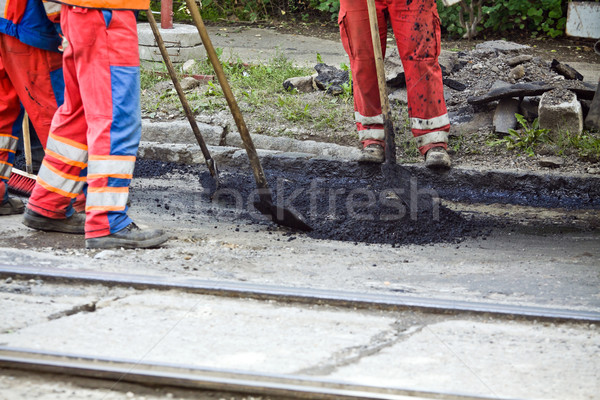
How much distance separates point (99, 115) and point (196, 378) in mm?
1681

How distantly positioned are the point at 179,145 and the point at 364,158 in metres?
1.61

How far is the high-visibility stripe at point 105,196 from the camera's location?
3.43 m

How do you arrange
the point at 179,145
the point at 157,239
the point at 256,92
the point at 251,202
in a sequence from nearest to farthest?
1. the point at 157,239
2. the point at 251,202
3. the point at 179,145
4. the point at 256,92

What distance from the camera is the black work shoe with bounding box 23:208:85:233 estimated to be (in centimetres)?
377

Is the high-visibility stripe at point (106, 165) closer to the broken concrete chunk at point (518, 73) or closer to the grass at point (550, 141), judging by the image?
the grass at point (550, 141)

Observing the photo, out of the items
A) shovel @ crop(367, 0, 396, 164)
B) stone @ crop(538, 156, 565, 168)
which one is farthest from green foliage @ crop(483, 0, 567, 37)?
shovel @ crop(367, 0, 396, 164)

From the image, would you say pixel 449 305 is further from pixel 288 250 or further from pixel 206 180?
pixel 206 180

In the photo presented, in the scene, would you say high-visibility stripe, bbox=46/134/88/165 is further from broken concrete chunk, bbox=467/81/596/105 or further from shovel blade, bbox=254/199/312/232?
broken concrete chunk, bbox=467/81/596/105

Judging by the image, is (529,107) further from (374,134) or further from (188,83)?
(188,83)

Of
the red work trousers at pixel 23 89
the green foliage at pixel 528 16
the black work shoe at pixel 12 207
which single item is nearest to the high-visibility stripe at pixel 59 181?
the red work trousers at pixel 23 89

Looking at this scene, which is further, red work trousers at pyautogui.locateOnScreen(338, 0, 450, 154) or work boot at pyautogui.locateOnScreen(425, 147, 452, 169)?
work boot at pyautogui.locateOnScreen(425, 147, 452, 169)

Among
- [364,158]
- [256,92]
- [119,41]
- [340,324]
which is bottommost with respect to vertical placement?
[340,324]

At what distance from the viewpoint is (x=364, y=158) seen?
4957 millimetres

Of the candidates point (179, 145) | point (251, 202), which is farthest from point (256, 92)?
point (251, 202)
